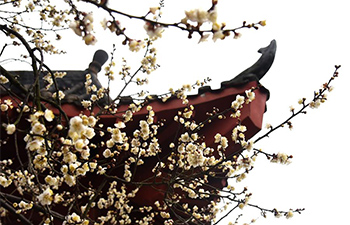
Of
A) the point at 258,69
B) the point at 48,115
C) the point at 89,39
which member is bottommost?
the point at 48,115

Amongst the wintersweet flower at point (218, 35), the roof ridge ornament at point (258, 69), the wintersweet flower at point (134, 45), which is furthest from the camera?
the roof ridge ornament at point (258, 69)

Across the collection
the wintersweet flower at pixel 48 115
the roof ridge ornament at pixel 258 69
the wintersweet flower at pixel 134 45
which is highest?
the roof ridge ornament at pixel 258 69

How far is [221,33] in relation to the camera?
1250 mm

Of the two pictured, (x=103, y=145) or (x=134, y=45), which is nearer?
(x=134, y=45)

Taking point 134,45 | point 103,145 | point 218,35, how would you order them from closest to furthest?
point 218,35 < point 134,45 < point 103,145

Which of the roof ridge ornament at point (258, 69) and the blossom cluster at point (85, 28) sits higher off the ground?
the roof ridge ornament at point (258, 69)

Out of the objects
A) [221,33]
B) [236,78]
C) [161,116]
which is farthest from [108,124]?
[221,33]

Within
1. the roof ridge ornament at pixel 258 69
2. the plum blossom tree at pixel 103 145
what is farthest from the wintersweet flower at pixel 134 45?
the roof ridge ornament at pixel 258 69

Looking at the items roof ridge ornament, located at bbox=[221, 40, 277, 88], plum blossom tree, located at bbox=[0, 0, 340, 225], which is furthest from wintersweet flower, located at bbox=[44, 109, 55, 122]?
roof ridge ornament, located at bbox=[221, 40, 277, 88]

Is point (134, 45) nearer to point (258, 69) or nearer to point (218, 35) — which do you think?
point (218, 35)

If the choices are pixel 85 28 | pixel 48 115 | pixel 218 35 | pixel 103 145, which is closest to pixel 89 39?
pixel 85 28

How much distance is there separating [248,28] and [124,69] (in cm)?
241

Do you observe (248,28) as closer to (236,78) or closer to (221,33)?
(221,33)

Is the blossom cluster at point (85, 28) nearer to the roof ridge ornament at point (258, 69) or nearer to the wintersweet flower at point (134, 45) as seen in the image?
the wintersweet flower at point (134, 45)
